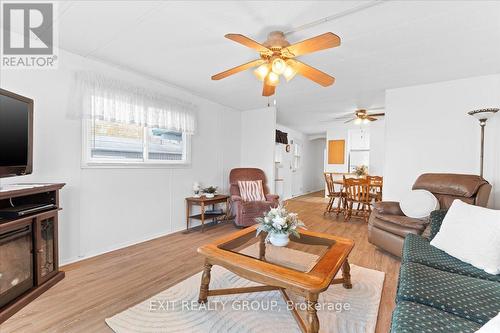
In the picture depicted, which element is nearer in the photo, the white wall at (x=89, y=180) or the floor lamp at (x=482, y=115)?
the white wall at (x=89, y=180)

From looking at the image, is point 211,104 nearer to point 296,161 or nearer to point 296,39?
point 296,39

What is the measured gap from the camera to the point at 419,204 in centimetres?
264

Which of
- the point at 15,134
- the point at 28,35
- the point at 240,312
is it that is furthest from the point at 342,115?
the point at 15,134

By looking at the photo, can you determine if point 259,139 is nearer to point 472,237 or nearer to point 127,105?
point 127,105

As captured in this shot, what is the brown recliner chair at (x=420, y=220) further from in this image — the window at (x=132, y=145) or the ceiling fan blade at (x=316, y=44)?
the window at (x=132, y=145)

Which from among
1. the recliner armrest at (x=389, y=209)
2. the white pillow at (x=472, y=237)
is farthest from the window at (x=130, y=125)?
the white pillow at (x=472, y=237)

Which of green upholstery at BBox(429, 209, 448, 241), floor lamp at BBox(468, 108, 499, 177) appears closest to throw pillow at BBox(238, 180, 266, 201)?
green upholstery at BBox(429, 209, 448, 241)

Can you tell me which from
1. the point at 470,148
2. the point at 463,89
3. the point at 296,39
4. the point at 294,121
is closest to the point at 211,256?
the point at 296,39

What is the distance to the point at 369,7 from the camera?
5.65 ft

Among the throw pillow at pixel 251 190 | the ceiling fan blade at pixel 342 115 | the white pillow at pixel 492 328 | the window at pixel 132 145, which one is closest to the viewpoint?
the white pillow at pixel 492 328

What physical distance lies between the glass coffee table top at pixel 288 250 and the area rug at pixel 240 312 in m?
0.32

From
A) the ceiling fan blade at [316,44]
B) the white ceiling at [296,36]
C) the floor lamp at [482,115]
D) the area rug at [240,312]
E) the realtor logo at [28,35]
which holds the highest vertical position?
the white ceiling at [296,36]

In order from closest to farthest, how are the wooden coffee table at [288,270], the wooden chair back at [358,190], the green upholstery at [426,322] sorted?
1. the green upholstery at [426,322]
2. the wooden coffee table at [288,270]
3. the wooden chair back at [358,190]

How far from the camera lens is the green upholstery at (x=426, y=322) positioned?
0.97 meters
